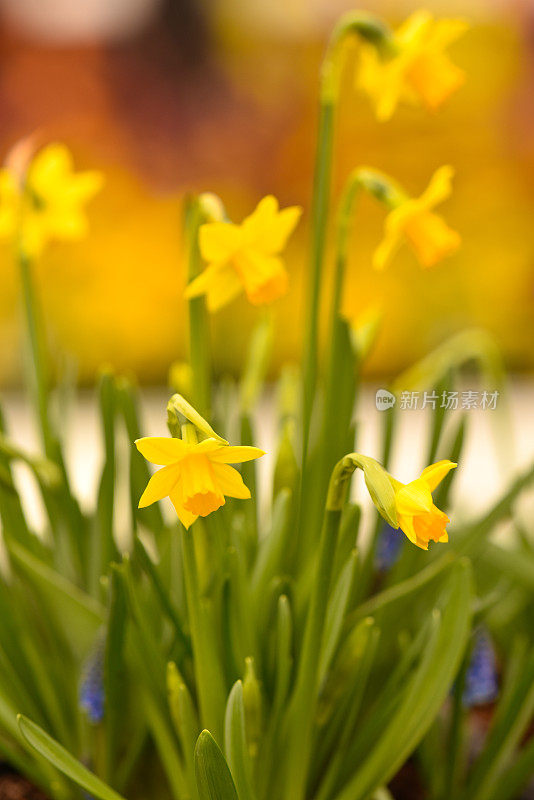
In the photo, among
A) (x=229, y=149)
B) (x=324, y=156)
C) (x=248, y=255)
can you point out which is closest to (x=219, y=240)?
(x=248, y=255)

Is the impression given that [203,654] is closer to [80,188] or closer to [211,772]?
[211,772]

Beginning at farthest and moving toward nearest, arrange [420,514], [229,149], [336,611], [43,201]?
[229,149] < [43,201] < [336,611] < [420,514]

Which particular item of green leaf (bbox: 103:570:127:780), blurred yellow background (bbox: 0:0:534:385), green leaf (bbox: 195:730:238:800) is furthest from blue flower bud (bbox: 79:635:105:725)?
blurred yellow background (bbox: 0:0:534:385)

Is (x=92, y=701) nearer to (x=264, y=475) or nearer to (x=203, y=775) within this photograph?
(x=203, y=775)

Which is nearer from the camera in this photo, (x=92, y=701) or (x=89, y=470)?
(x=92, y=701)

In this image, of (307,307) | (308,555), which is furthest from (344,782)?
(307,307)

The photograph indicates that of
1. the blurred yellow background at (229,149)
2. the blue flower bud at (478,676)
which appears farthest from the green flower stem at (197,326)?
the blurred yellow background at (229,149)
